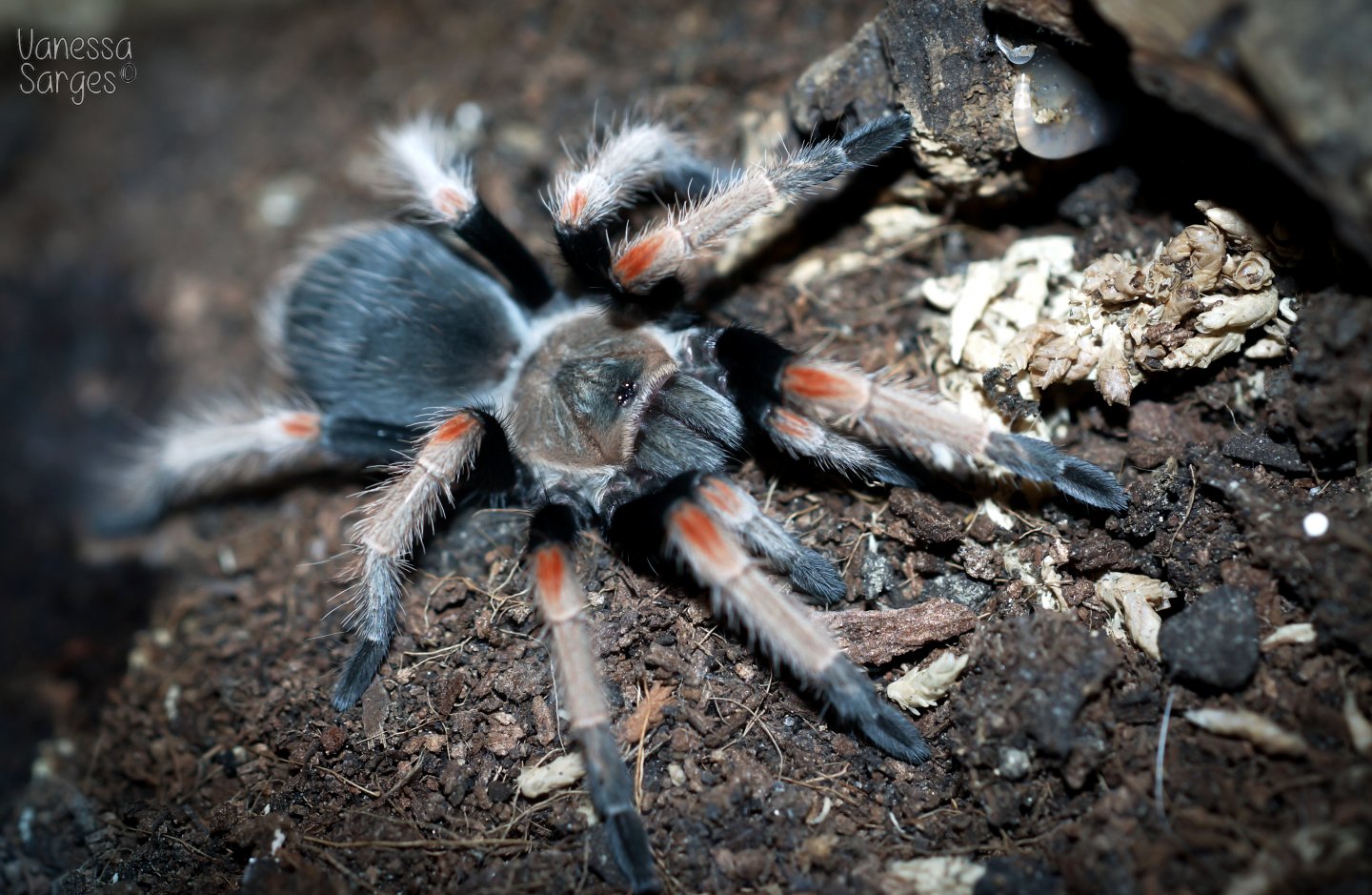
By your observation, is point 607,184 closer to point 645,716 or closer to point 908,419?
point 908,419

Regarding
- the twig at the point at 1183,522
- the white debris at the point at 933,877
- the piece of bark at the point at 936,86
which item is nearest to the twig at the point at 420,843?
the white debris at the point at 933,877

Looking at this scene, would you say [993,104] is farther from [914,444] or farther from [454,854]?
[454,854]

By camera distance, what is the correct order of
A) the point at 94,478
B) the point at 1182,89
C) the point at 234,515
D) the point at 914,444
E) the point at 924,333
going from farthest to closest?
the point at 94,478
the point at 234,515
the point at 924,333
the point at 914,444
the point at 1182,89

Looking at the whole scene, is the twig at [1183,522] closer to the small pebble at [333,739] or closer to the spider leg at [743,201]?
the spider leg at [743,201]

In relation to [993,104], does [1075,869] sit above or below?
below

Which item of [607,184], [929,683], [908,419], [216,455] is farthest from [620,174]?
[216,455]

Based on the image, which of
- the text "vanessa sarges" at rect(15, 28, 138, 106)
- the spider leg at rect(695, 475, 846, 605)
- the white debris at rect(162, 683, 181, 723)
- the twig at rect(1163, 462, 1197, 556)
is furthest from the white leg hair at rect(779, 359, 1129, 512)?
the text "vanessa sarges" at rect(15, 28, 138, 106)

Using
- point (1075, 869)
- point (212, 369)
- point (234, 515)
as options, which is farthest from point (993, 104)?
point (212, 369)

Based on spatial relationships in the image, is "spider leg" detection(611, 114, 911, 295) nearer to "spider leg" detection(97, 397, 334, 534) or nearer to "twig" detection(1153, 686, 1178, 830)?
"spider leg" detection(97, 397, 334, 534)
